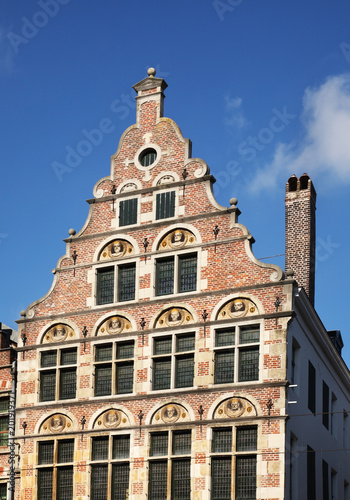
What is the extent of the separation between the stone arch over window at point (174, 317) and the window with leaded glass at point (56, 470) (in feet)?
14.5

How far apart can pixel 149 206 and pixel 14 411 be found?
7.58 m

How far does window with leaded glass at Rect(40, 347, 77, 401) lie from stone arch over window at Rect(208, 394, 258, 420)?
4.75 m

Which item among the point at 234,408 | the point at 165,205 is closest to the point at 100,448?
the point at 234,408

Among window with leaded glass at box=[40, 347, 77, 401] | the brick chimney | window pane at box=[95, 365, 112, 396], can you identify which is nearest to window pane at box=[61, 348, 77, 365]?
window with leaded glass at box=[40, 347, 77, 401]

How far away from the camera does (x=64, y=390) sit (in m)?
28.3

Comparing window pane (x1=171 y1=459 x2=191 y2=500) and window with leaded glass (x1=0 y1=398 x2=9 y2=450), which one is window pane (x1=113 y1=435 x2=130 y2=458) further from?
window with leaded glass (x1=0 y1=398 x2=9 y2=450)

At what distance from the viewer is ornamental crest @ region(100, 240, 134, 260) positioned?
28844 millimetres

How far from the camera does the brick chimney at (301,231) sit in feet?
99.1

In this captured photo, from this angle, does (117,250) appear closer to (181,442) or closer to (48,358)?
(48,358)

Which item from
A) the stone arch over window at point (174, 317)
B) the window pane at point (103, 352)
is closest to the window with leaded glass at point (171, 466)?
the window pane at point (103, 352)

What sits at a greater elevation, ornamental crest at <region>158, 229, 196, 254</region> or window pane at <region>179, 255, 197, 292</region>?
ornamental crest at <region>158, 229, 196, 254</region>

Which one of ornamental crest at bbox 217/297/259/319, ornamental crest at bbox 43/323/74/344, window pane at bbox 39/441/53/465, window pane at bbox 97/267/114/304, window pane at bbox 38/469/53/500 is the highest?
window pane at bbox 97/267/114/304

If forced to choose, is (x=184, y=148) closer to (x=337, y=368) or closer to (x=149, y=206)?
(x=149, y=206)

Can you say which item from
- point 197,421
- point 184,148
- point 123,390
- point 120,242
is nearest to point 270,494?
point 197,421
